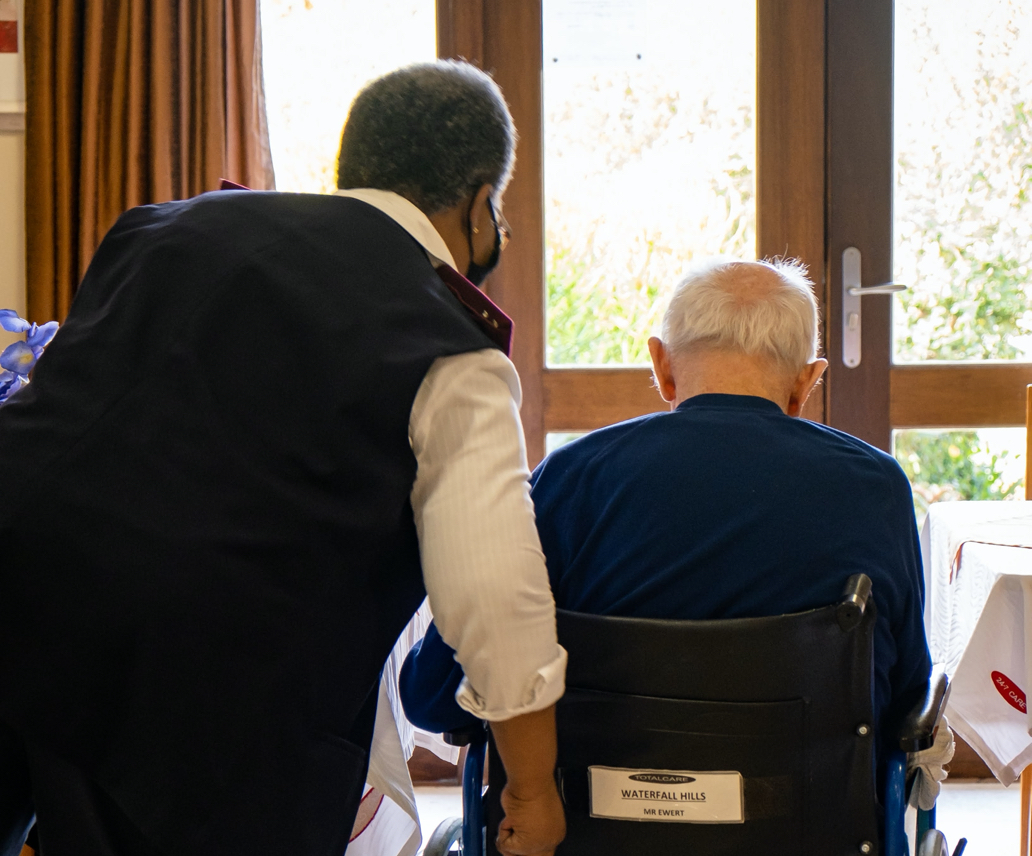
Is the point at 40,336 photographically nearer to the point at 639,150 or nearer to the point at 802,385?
the point at 802,385

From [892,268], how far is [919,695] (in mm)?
1496

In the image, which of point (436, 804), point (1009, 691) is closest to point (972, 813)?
point (1009, 691)

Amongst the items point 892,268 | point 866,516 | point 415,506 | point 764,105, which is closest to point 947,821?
point 892,268

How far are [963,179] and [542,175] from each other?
1.02 metres

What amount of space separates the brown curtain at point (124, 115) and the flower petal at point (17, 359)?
0.83 metres

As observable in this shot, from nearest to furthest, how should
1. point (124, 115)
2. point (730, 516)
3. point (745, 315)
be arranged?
point (730, 516) → point (745, 315) → point (124, 115)

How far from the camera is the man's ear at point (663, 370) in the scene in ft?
4.35

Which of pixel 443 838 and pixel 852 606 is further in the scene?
pixel 443 838

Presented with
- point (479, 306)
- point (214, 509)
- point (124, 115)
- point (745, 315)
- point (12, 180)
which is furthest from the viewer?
point (12, 180)

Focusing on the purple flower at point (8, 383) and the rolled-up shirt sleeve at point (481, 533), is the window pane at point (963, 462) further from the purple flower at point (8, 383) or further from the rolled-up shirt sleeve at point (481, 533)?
the purple flower at point (8, 383)

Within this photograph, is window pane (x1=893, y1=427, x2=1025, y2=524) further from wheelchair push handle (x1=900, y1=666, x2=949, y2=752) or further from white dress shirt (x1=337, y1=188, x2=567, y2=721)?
white dress shirt (x1=337, y1=188, x2=567, y2=721)

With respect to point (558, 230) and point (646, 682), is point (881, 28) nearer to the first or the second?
point (558, 230)

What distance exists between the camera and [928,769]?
45.3 inches

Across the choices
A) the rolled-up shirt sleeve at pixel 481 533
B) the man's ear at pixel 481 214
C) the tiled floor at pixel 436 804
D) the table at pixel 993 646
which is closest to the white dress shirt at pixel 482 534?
the rolled-up shirt sleeve at pixel 481 533
